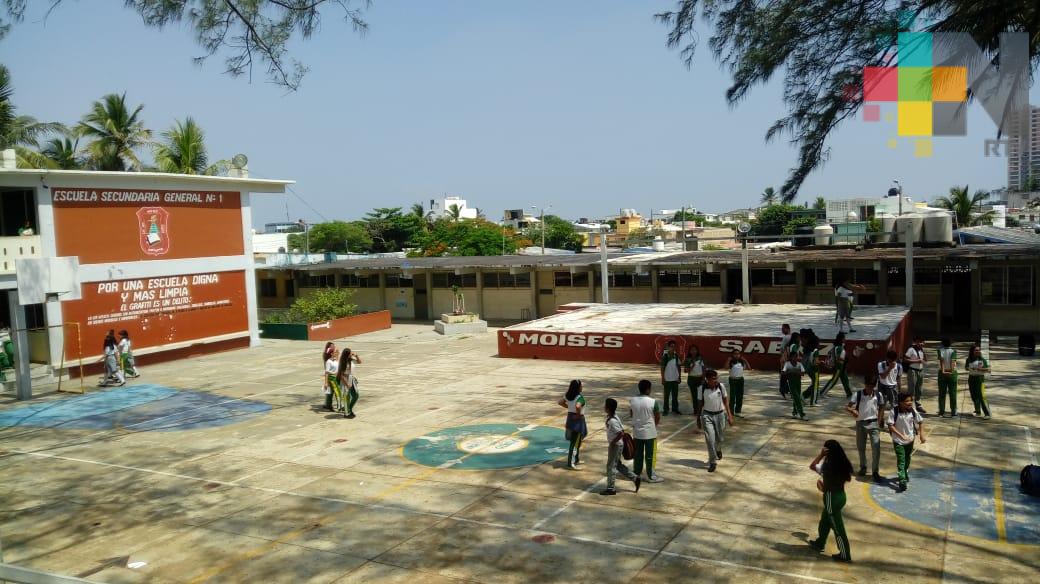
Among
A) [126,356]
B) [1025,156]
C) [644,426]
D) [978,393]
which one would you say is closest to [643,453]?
[644,426]

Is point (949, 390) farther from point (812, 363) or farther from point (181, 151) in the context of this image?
point (181, 151)

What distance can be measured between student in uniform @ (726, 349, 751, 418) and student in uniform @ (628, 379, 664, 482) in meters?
4.29

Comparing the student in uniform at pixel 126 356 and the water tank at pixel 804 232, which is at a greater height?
the water tank at pixel 804 232

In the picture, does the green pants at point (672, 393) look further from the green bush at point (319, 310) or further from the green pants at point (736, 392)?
the green bush at point (319, 310)

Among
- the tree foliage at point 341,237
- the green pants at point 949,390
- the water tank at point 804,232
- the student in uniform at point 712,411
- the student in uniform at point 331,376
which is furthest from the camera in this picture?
the tree foliage at point 341,237

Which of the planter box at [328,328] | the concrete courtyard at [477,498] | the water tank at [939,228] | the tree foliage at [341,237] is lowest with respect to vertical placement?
the concrete courtyard at [477,498]

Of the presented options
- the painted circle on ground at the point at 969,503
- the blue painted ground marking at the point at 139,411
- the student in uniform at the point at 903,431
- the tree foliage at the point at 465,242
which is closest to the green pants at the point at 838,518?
the painted circle on ground at the point at 969,503

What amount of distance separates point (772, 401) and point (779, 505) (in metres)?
7.12

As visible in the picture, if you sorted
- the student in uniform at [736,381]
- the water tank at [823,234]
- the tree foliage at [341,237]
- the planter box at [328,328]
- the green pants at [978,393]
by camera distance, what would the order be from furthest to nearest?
the tree foliage at [341,237] → the water tank at [823,234] → the planter box at [328,328] → the student in uniform at [736,381] → the green pants at [978,393]

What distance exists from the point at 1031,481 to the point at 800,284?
22046 millimetres

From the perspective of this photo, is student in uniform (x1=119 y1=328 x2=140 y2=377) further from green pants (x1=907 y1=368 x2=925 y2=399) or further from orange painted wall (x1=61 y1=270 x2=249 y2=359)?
green pants (x1=907 y1=368 x2=925 y2=399)

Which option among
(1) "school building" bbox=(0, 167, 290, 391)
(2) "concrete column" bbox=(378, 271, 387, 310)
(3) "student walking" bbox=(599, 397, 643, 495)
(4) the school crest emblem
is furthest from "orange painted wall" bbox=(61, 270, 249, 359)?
(3) "student walking" bbox=(599, 397, 643, 495)

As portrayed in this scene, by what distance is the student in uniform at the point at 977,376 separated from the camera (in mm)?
14748

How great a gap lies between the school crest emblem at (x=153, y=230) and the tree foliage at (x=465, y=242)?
3481 cm
